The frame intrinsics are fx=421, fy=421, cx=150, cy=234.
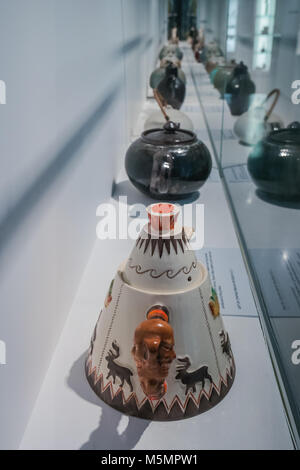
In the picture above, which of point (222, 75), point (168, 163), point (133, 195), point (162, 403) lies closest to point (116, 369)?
point (162, 403)

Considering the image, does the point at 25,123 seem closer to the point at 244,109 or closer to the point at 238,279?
the point at 238,279

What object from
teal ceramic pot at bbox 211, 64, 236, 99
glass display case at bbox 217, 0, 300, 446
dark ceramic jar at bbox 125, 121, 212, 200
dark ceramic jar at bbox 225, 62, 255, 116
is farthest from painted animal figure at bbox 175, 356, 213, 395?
teal ceramic pot at bbox 211, 64, 236, 99

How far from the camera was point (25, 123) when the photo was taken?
53 cm

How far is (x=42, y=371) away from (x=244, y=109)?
1.62 metres

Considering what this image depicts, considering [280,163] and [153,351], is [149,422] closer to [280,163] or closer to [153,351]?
[153,351]

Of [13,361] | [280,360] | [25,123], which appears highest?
[25,123]

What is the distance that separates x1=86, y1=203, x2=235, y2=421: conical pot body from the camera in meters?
0.50

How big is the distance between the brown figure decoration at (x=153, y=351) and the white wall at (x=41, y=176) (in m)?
0.16

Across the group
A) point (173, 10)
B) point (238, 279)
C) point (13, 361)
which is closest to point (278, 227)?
point (238, 279)

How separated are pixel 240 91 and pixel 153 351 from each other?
1.73 metres

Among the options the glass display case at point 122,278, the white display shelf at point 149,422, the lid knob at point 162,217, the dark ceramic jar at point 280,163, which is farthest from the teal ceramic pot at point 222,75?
the lid knob at point 162,217

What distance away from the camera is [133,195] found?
125 centimetres

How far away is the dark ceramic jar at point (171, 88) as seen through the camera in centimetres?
195

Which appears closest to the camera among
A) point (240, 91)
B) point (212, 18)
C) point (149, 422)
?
point (149, 422)
